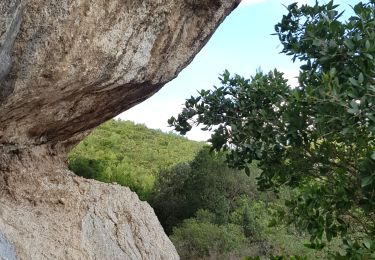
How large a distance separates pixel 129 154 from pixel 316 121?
2308cm

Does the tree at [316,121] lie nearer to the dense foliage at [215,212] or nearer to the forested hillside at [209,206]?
the forested hillside at [209,206]

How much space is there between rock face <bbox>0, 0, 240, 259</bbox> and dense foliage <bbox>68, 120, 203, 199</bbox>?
8528 mm

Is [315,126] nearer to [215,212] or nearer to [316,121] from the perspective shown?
[316,121]

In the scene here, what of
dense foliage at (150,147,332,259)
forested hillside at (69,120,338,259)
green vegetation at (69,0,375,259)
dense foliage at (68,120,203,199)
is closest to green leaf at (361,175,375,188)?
green vegetation at (69,0,375,259)

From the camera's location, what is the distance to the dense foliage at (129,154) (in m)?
18.4

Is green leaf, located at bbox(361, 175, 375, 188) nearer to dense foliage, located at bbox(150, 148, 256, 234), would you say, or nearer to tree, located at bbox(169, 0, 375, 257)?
tree, located at bbox(169, 0, 375, 257)

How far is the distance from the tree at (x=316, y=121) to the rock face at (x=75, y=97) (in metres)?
0.93

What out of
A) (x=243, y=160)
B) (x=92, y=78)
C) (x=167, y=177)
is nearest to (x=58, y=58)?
(x=92, y=78)

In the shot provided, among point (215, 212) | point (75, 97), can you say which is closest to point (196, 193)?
point (215, 212)

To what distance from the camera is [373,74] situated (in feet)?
16.8

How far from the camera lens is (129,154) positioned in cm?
2767

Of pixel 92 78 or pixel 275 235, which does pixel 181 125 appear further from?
pixel 275 235

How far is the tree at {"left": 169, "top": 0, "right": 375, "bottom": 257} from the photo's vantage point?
4875mm

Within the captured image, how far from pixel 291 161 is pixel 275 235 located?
11095 mm
